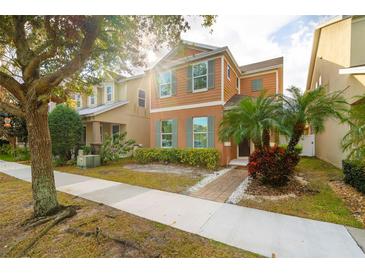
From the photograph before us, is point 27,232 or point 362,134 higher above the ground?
point 362,134

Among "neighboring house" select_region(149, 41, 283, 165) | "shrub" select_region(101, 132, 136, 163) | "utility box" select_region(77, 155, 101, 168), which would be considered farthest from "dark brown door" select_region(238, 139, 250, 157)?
"utility box" select_region(77, 155, 101, 168)

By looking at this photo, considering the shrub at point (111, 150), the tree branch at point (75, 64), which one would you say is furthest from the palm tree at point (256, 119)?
the shrub at point (111, 150)

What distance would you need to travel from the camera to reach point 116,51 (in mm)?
5008

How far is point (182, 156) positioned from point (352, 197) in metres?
7.02

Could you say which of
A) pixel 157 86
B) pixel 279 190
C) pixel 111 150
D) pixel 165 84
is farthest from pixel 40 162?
pixel 157 86

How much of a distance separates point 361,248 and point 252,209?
1.83 m

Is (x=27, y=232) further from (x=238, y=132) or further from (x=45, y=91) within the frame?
(x=238, y=132)

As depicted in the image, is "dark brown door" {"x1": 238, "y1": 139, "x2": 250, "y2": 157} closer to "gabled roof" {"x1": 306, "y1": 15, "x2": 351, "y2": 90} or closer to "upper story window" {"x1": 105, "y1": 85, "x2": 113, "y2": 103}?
"gabled roof" {"x1": 306, "y1": 15, "x2": 351, "y2": 90}

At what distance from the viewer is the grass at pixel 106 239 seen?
257cm

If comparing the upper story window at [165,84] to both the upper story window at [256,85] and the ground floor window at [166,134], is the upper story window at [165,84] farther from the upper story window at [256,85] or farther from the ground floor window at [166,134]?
the upper story window at [256,85]

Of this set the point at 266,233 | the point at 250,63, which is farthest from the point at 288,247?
the point at 250,63

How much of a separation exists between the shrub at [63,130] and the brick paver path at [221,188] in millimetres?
9566

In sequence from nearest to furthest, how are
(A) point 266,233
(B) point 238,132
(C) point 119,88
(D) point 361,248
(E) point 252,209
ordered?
(D) point 361,248, (A) point 266,233, (E) point 252,209, (B) point 238,132, (C) point 119,88

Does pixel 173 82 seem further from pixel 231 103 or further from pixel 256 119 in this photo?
pixel 256 119
